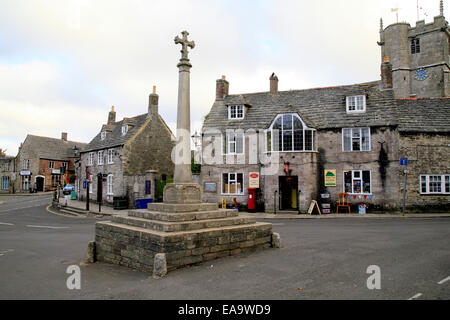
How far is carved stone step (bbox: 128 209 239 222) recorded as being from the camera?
8.20 meters

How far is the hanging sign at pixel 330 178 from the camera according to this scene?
2294cm

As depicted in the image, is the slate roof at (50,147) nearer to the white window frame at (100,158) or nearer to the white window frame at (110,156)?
the white window frame at (100,158)

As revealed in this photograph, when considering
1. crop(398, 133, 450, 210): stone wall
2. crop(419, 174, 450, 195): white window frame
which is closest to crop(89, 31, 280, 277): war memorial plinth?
crop(398, 133, 450, 210): stone wall

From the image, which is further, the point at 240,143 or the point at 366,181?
the point at 240,143

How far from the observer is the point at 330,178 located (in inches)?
907

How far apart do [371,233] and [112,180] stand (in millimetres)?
25823

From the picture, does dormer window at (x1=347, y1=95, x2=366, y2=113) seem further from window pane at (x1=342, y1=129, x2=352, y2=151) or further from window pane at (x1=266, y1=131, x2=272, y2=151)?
window pane at (x1=266, y1=131, x2=272, y2=151)

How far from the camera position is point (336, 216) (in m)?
20.4

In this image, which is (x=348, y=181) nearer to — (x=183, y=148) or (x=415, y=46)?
(x=183, y=148)

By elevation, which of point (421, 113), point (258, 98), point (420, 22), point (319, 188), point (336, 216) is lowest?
point (336, 216)

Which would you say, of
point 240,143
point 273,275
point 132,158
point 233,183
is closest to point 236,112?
point 240,143

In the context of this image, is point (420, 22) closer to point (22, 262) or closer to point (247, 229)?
point (247, 229)

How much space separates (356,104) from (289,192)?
8.72 meters

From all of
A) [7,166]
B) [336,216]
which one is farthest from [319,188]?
[7,166]
